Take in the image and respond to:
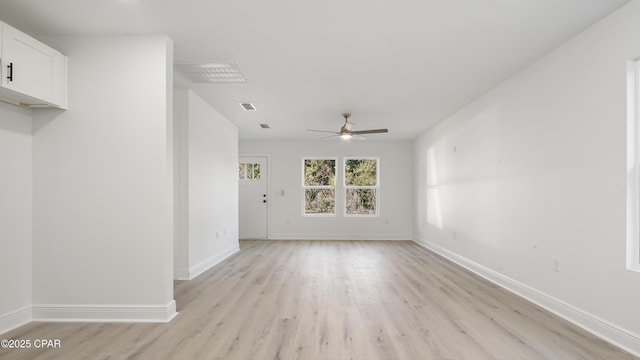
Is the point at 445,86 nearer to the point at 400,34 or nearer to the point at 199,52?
the point at 400,34

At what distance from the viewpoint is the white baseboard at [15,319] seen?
2.71 metres

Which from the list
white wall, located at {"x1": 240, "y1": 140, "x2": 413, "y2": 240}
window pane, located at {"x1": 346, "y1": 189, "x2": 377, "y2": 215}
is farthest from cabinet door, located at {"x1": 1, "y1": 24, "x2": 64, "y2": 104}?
window pane, located at {"x1": 346, "y1": 189, "x2": 377, "y2": 215}

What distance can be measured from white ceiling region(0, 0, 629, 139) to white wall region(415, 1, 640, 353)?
27cm

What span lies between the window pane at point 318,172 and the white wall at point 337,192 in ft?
0.63

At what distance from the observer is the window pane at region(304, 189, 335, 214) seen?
8.61 metres

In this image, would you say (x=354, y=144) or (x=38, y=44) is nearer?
(x=38, y=44)

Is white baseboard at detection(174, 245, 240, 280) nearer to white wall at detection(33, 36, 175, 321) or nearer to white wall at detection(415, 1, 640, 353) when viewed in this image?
white wall at detection(33, 36, 175, 321)

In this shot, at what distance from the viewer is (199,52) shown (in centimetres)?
334

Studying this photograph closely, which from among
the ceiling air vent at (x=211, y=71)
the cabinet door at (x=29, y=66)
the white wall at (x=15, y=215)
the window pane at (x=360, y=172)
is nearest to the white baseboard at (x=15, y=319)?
the white wall at (x=15, y=215)

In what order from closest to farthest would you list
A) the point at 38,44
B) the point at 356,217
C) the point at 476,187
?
1. the point at 38,44
2. the point at 476,187
3. the point at 356,217

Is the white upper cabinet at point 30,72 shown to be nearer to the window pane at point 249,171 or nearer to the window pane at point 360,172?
the window pane at point 249,171

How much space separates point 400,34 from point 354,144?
18.5 feet

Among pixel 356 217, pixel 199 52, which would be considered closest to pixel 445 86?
pixel 199 52

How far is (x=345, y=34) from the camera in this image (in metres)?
2.93
